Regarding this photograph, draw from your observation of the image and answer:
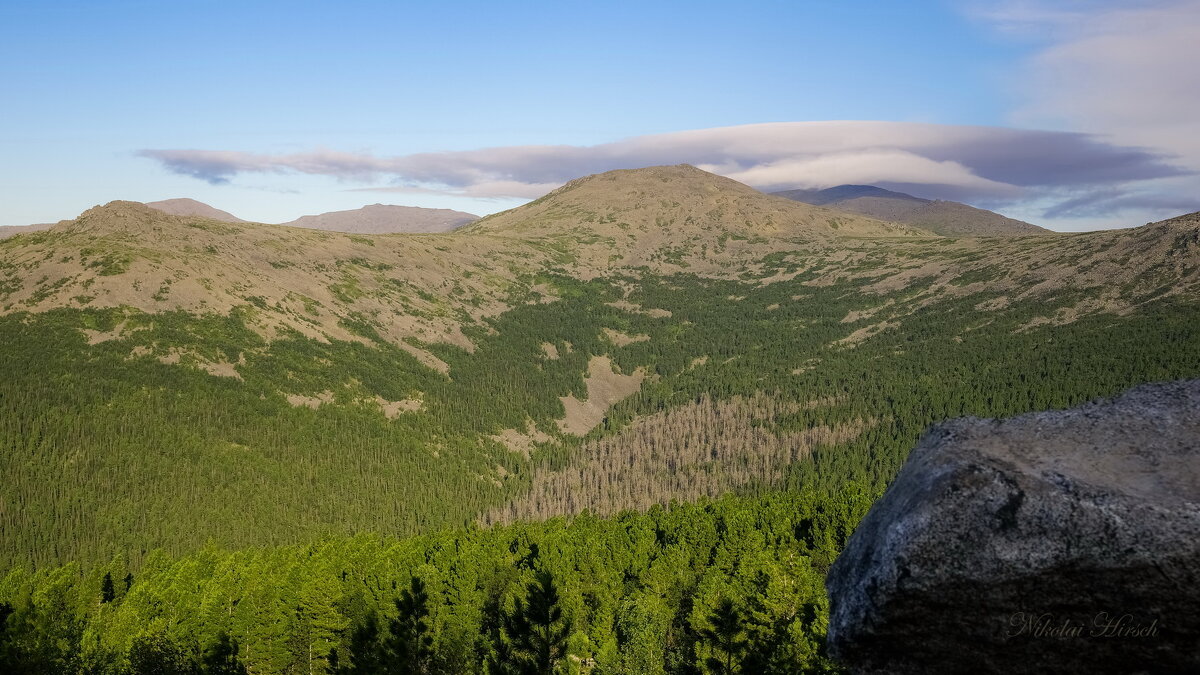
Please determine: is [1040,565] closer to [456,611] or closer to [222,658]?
[222,658]

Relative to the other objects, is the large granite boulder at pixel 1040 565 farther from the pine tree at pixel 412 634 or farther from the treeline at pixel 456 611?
the pine tree at pixel 412 634

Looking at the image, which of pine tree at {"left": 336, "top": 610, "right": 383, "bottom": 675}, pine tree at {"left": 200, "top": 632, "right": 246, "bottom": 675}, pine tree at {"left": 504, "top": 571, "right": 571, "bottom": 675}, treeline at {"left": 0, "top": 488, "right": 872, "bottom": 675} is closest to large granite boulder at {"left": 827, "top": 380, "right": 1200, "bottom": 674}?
treeline at {"left": 0, "top": 488, "right": 872, "bottom": 675}

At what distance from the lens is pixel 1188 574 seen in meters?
9.52

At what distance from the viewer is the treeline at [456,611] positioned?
57475 millimetres

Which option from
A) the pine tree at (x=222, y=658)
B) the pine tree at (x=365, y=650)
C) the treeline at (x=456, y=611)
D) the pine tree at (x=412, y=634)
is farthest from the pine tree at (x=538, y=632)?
the pine tree at (x=222, y=658)

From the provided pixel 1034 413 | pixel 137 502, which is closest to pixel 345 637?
pixel 1034 413

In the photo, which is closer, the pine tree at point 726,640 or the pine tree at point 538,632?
the pine tree at point 726,640

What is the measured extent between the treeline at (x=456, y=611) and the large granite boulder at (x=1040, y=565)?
108 feet

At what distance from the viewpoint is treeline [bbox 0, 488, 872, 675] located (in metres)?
57.5

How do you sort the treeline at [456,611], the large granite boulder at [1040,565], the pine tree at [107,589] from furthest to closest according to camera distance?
the pine tree at [107,589], the treeline at [456,611], the large granite boulder at [1040,565]

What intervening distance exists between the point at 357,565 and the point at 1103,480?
90.3 metres

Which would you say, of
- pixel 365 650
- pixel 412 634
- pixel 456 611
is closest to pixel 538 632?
pixel 456 611

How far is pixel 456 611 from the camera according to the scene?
2886 inches

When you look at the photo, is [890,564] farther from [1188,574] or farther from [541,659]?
[541,659]
